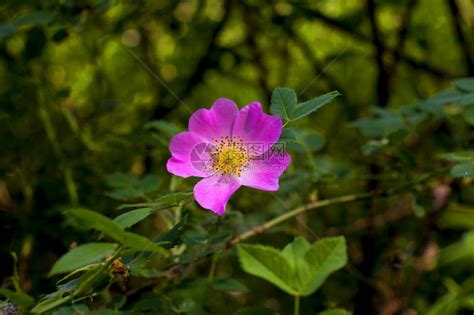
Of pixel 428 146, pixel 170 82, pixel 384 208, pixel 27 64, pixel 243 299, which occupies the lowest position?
pixel 243 299

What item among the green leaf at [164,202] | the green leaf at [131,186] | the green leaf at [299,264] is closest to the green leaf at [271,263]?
the green leaf at [299,264]

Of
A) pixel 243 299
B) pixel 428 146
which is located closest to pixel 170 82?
pixel 243 299

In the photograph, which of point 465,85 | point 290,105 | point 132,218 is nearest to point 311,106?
point 290,105

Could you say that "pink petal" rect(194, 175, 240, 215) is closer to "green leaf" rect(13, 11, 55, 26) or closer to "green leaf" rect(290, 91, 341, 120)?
"green leaf" rect(290, 91, 341, 120)

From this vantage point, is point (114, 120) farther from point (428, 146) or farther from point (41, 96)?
point (428, 146)

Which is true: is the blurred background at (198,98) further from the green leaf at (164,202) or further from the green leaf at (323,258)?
the green leaf at (323,258)

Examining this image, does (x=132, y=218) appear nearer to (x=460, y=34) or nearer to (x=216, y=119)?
(x=216, y=119)
